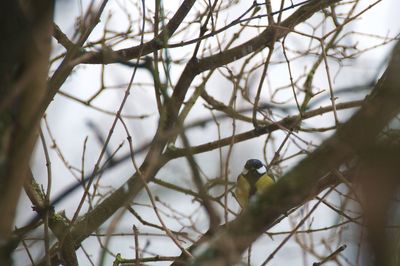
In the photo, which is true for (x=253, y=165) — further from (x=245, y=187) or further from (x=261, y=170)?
(x=245, y=187)

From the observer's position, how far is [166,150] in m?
2.96

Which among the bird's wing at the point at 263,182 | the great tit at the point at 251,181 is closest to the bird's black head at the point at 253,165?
the great tit at the point at 251,181

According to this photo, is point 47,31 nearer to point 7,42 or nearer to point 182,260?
point 7,42

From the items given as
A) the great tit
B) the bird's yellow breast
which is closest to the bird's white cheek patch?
the great tit

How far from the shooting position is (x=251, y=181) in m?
3.69

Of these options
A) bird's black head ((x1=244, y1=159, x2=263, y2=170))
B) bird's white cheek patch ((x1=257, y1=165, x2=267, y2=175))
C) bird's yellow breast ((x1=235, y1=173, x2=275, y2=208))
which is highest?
bird's black head ((x1=244, y1=159, x2=263, y2=170))

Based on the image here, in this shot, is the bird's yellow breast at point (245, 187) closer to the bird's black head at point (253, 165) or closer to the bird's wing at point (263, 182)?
the bird's wing at point (263, 182)

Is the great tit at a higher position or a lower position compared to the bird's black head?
lower

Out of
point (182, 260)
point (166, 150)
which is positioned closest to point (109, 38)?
point (166, 150)

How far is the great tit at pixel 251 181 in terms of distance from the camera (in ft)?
11.6

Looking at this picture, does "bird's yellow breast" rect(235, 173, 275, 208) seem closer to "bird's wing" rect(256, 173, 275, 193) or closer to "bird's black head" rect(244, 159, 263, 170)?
"bird's wing" rect(256, 173, 275, 193)

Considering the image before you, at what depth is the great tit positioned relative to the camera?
11.6 feet

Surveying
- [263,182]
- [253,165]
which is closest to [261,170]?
[253,165]

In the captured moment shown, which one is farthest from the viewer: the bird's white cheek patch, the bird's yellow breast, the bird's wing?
the bird's white cheek patch
